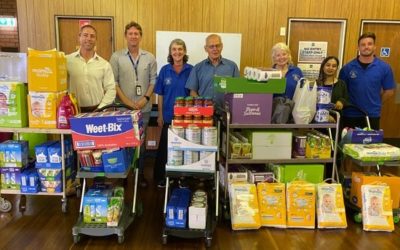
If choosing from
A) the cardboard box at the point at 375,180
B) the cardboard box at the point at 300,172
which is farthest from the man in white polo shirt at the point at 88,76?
the cardboard box at the point at 375,180

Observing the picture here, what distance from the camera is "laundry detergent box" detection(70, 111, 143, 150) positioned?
8.14 ft

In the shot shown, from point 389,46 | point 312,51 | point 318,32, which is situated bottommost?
point 312,51

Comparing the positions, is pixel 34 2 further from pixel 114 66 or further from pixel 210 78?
pixel 210 78

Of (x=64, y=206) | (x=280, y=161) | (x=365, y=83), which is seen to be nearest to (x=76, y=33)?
(x=64, y=206)

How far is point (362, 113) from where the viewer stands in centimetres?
355

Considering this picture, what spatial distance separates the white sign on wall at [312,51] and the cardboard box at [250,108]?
107 inches

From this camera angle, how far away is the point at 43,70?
2.79 meters

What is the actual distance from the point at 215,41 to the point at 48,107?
1622 millimetres

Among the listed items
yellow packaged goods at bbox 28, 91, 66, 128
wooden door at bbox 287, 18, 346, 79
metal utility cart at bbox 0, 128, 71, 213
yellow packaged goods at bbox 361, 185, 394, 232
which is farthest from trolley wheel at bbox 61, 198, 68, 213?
wooden door at bbox 287, 18, 346, 79

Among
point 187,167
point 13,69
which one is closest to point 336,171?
point 187,167

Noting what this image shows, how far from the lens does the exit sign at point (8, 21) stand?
27.1 feet

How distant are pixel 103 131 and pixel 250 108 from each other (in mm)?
1221

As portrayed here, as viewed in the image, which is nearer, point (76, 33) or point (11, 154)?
point (11, 154)

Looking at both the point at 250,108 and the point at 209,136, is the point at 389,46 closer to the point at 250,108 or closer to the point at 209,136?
the point at 250,108
